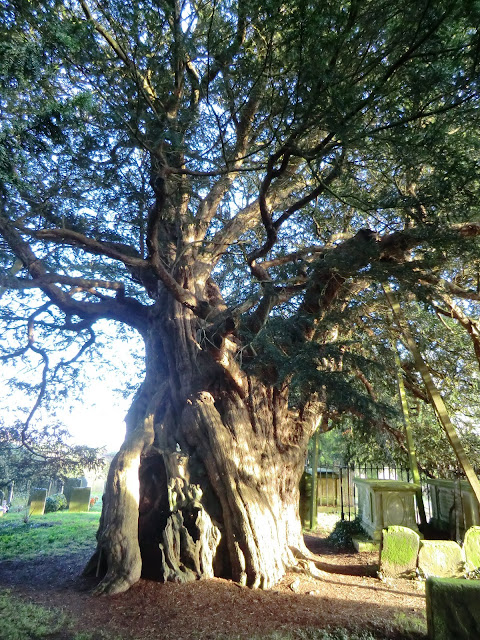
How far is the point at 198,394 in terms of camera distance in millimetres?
6988

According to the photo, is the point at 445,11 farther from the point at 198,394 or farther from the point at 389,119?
the point at 198,394

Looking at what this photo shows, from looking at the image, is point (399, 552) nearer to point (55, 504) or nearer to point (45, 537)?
point (45, 537)

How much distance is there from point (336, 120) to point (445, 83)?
47.6 inches

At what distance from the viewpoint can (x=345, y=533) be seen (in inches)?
361

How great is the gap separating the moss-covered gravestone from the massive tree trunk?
7.70ft

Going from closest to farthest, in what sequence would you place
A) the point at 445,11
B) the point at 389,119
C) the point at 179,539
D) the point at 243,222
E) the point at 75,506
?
the point at 445,11, the point at 389,119, the point at 179,539, the point at 243,222, the point at 75,506

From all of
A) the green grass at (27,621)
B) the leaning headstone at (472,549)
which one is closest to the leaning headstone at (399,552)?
the leaning headstone at (472,549)

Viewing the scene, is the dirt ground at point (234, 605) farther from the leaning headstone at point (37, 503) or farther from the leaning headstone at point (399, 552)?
the leaning headstone at point (37, 503)

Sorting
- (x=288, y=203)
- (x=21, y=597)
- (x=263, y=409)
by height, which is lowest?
(x=21, y=597)

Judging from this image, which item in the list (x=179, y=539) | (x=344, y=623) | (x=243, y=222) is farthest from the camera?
(x=243, y=222)

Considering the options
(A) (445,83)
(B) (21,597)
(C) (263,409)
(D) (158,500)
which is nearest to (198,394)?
(C) (263,409)

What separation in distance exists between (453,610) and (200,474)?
146 inches

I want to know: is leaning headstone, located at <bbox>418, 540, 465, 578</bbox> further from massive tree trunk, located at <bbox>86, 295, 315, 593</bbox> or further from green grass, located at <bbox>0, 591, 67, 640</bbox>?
green grass, located at <bbox>0, 591, 67, 640</bbox>

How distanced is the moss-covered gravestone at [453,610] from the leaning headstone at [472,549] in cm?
265
